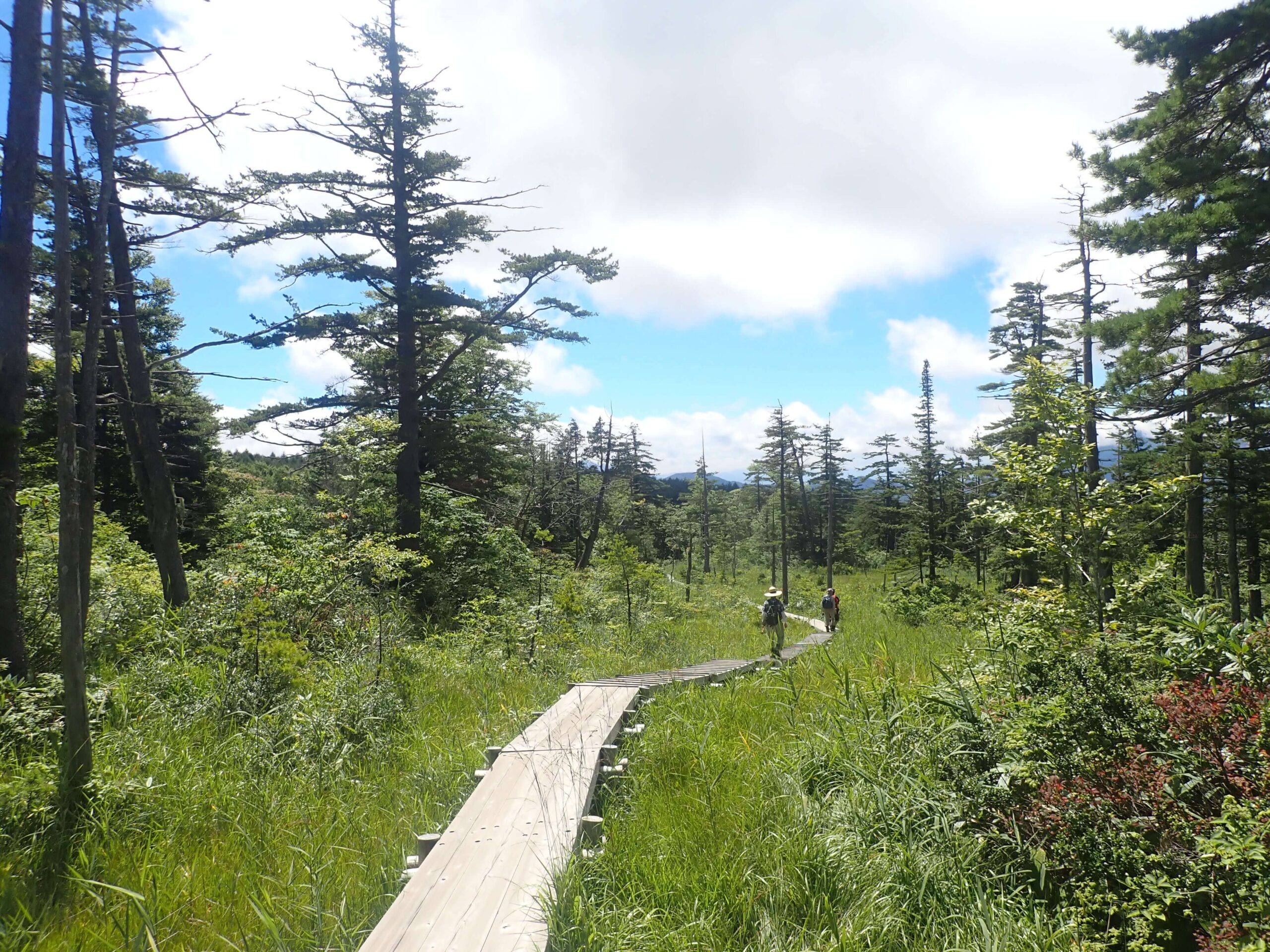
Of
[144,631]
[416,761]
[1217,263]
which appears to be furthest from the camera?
[1217,263]

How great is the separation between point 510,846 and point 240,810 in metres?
1.83

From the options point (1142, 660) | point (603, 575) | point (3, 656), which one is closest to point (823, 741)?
point (1142, 660)

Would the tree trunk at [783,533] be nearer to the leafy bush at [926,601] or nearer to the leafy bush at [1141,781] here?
the leafy bush at [926,601]

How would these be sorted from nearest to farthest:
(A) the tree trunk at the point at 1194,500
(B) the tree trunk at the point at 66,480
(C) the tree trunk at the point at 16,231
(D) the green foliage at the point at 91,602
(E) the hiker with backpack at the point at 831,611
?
(B) the tree trunk at the point at 66,480
(C) the tree trunk at the point at 16,231
(D) the green foliage at the point at 91,602
(A) the tree trunk at the point at 1194,500
(E) the hiker with backpack at the point at 831,611

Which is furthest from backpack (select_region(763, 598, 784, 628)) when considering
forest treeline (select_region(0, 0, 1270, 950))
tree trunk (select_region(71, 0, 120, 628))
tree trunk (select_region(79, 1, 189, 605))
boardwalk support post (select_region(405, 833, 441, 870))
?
tree trunk (select_region(71, 0, 120, 628))

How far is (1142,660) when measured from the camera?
4.18 metres

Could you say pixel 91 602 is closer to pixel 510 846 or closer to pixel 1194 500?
pixel 510 846

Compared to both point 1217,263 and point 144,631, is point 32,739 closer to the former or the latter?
point 144,631

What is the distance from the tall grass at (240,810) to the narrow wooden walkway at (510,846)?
0.28 metres

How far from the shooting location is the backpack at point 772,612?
40.2 ft

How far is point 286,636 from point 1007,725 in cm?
609

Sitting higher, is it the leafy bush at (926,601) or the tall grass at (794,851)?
the tall grass at (794,851)

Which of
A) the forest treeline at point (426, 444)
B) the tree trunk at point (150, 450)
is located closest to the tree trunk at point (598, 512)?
the forest treeline at point (426, 444)

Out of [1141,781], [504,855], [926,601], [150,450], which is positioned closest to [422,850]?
[504,855]
